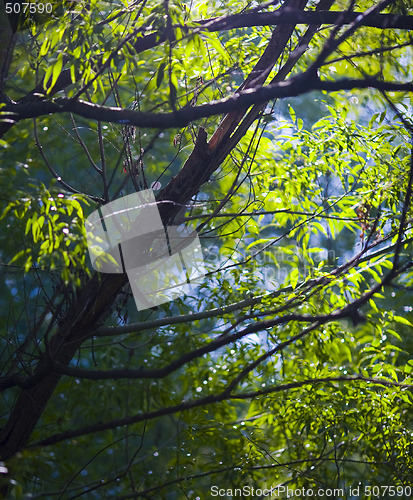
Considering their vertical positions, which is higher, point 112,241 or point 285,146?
point 285,146

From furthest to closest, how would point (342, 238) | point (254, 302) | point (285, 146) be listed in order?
point (342, 238) < point (285, 146) < point (254, 302)

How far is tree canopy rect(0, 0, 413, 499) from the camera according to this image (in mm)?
1253

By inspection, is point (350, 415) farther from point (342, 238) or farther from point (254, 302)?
point (342, 238)

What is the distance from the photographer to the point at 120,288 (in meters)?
1.73

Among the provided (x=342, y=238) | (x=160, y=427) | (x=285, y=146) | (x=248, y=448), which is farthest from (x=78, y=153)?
(x=342, y=238)

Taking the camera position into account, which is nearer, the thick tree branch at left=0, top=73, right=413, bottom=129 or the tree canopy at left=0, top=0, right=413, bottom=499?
the thick tree branch at left=0, top=73, right=413, bottom=129

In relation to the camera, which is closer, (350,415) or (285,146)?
(350,415)

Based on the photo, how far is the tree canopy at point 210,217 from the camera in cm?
125

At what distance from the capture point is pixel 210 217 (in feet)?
5.20

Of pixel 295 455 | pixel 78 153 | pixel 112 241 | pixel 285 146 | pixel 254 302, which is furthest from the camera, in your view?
pixel 78 153

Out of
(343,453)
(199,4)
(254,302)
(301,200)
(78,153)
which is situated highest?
(78,153)

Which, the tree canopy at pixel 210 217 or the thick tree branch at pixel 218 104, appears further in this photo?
the tree canopy at pixel 210 217

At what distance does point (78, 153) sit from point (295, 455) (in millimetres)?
2086

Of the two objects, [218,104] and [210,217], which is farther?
[210,217]
